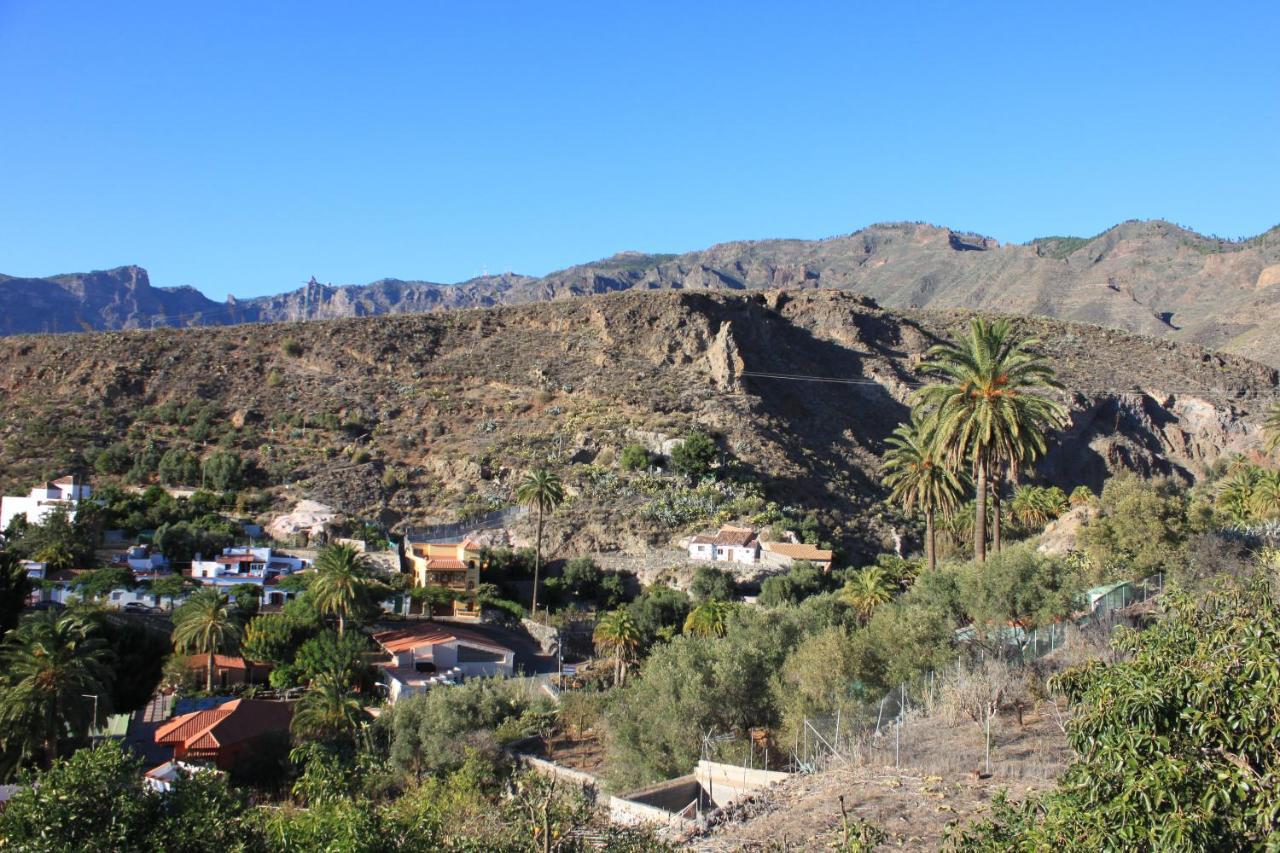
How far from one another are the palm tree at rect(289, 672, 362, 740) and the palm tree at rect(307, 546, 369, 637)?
8671 millimetres

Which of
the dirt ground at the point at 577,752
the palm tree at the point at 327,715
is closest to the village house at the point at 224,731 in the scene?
the palm tree at the point at 327,715

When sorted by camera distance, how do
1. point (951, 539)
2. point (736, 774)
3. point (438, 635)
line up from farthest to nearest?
point (951, 539)
point (438, 635)
point (736, 774)

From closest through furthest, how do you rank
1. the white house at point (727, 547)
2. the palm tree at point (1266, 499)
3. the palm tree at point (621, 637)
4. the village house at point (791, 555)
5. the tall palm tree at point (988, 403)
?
1. the tall palm tree at point (988, 403)
2. the palm tree at point (1266, 499)
3. the palm tree at point (621, 637)
4. the village house at point (791, 555)
5. the white house at point (727, 547)

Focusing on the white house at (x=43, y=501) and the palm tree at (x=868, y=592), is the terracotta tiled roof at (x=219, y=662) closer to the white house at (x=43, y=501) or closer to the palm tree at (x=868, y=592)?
the white house at (x=43, y=501)

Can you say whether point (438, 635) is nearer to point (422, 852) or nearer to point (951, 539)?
point (951, 539)

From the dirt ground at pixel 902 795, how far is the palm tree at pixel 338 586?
1004 inches

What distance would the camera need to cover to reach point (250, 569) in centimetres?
4634

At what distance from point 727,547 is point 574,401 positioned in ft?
70.6

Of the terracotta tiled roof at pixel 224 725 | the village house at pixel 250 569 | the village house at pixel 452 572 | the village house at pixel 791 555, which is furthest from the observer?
the village house at pixel 791 555

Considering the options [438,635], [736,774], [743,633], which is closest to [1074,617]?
[743,633]

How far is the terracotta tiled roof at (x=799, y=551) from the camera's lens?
150 feet

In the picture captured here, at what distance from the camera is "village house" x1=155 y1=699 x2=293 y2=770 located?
25500 millimetres

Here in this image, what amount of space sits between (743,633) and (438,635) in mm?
16173

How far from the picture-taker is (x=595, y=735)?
25750 millimetres
